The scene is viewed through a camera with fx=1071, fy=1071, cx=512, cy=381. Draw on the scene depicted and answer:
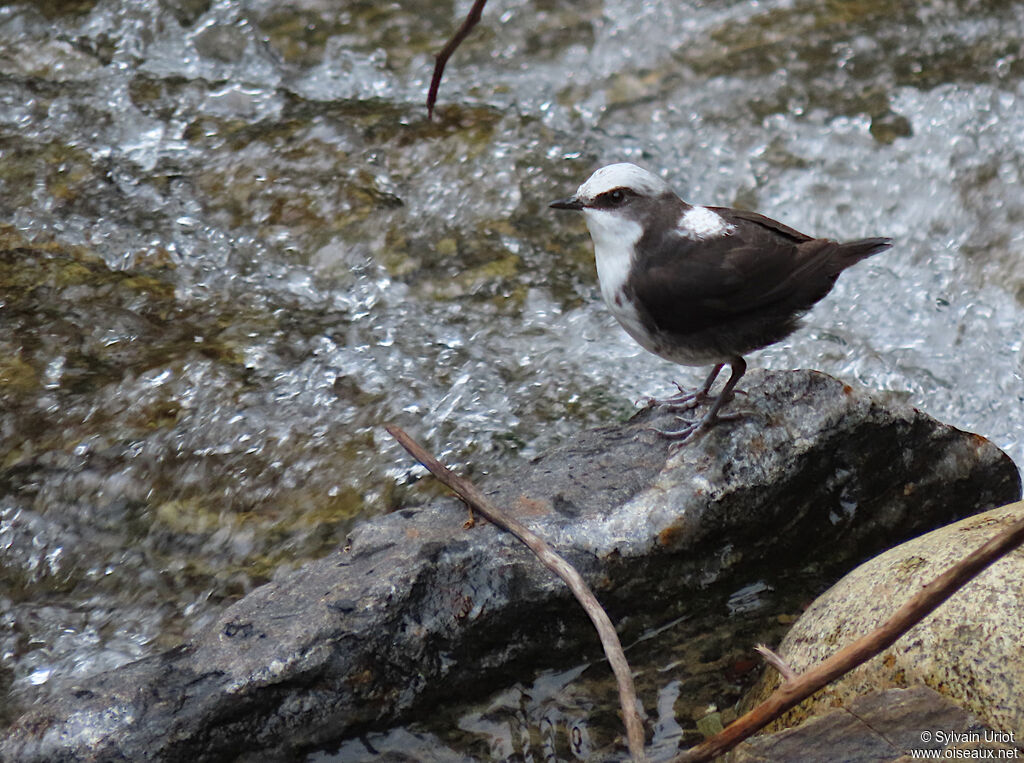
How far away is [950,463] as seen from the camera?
12.8 feet

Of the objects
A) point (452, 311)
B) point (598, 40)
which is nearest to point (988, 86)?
point (598, 40)

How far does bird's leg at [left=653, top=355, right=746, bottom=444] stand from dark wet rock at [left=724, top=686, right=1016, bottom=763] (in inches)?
48.0

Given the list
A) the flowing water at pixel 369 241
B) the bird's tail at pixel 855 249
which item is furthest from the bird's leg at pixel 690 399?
the flowing water at pixel 369 241

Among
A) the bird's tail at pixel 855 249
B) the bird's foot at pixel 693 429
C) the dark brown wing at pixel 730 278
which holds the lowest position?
the bird's foot at pixel 693 429

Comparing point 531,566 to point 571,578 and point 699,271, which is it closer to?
point 571,578

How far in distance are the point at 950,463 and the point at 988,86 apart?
4.19 meters

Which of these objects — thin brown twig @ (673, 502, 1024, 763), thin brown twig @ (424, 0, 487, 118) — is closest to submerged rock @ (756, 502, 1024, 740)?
thin brown twig @ (673, 502, 1024, 763)

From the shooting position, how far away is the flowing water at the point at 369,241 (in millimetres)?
4500

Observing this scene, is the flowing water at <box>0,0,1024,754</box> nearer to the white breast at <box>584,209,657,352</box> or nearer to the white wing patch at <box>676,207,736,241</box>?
the white breast at <box>584,209,657,352</box>

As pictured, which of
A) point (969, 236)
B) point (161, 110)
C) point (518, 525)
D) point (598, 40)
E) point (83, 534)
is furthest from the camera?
point (598, 40)

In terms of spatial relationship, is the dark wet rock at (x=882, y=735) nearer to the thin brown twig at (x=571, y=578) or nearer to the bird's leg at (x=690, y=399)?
the thin brown twig at (x=571, y=578)

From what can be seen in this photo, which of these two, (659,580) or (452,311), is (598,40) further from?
(659,580)

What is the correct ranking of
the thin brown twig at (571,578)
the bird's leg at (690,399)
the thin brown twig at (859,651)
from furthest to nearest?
the bird's leg at (690,399) → the thin brown twig at (571,578) → the thin brown twig at (859,651)

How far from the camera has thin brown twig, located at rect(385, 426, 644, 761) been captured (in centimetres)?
237
